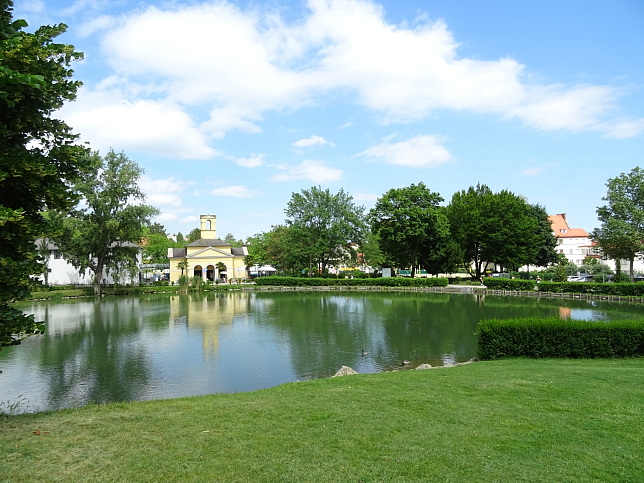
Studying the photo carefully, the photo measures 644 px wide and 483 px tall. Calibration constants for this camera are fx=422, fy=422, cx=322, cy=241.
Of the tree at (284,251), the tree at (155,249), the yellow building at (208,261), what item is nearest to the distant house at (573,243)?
the tree at (284,251)

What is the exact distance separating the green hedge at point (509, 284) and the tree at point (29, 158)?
1691 inches

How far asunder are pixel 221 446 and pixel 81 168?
5381 mm

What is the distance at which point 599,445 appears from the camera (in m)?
5.35

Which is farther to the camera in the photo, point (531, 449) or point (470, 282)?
point (470, 282)

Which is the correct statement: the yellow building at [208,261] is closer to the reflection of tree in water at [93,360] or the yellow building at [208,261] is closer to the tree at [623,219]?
the reflection of tree in water at [93,360]

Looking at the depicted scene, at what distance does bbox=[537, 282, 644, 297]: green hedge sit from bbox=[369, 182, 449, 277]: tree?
15.5 meters

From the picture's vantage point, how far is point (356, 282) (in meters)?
53.1

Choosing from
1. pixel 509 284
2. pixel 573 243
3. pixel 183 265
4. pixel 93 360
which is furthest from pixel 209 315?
pixel 573 243

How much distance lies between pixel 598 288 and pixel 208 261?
52.0 metres

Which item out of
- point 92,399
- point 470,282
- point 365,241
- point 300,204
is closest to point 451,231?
point 470,282

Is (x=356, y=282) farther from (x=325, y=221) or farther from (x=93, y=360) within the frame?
(x=93, y=360)

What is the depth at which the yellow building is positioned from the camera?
219 feet

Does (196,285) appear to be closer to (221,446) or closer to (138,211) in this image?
(138,211)

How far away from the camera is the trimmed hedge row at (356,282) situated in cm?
5022
